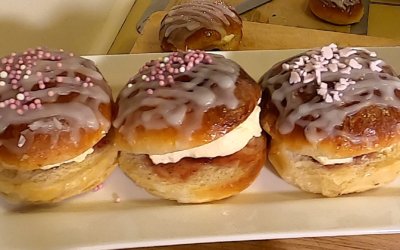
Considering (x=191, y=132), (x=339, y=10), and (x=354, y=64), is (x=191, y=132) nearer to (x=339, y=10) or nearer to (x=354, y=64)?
(x=354, y=64)

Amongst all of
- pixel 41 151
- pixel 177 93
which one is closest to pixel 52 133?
pixel 41 151

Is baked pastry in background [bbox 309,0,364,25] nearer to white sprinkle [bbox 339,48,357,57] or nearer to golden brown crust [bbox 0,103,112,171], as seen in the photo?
white sprinkle [bbox 339,48,357,57]

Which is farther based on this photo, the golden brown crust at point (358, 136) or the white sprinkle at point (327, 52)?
the white sprinkle at point (327, 52)

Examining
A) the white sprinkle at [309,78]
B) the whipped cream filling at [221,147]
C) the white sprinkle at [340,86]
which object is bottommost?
the whipped cream filling at [221,147]

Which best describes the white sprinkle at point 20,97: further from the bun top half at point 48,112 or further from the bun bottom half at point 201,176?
the bun bottom half at point 201,176

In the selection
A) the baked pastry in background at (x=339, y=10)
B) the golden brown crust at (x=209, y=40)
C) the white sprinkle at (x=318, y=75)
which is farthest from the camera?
the baked pastry in background at (x=339, y=10)

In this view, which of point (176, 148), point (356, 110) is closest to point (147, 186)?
point (176, 148)

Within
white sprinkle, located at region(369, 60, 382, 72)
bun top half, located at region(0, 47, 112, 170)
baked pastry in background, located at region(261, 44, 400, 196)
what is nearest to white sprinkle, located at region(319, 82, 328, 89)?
baked pastry in background, located at region(261, 44, 400, 196)

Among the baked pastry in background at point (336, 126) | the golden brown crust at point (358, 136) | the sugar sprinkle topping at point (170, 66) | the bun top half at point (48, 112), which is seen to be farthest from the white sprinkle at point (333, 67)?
the bun top half at point (48, 112)
